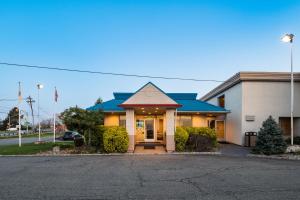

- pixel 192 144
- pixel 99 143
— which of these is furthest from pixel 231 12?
pixel 99 143

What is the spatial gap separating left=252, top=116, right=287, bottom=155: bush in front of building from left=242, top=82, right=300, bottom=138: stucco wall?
5.06 meters

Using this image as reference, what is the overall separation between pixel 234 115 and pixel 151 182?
1686 centimetres

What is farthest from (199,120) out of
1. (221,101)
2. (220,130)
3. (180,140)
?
(180,140)

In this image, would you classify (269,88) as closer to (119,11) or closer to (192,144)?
(192,144)

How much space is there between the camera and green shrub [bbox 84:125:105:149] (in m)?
19.2

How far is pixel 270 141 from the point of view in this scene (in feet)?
51.1

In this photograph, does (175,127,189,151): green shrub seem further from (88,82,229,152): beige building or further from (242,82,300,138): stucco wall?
(242,82,300,138): stucco wall

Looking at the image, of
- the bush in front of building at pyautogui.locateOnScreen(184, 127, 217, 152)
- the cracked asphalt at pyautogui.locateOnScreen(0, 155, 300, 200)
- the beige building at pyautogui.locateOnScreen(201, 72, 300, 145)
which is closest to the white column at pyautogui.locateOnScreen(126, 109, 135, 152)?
the bush in front of building at pyautogui.locateOnScreen(184, 127, 217, 152)

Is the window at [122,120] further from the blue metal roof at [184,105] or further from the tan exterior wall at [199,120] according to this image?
the tan exterior wall at [199,120]

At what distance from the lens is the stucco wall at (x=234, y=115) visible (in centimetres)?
2156

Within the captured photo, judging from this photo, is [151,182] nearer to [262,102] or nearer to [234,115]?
[262,102]

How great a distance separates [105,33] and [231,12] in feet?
40.4

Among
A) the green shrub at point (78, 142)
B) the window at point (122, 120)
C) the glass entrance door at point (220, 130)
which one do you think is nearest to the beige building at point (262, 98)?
the glass entrance door at point (220, 130)

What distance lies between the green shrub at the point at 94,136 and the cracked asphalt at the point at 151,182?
786 centimetres
